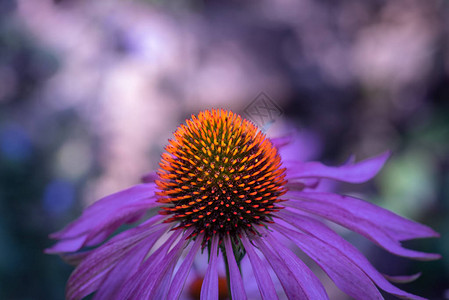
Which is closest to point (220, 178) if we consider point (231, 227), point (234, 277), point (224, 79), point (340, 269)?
point (231, 227)

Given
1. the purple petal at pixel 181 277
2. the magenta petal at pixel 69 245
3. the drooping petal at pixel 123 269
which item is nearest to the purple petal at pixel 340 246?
the purple petal at pixel 181 277

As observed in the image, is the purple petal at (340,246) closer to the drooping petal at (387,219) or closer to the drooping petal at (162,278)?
the drooping petal at (387,219)

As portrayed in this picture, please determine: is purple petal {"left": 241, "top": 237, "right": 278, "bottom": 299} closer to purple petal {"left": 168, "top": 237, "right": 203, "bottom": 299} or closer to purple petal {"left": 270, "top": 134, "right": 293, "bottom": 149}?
purple petal {"left": 168, "top": 237, "right": 203, "bottom": 299}

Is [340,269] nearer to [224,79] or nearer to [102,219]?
[102,219]

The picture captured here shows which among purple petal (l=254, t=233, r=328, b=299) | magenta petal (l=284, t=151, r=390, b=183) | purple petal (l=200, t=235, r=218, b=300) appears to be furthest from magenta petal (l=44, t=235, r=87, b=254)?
magenta petal (l=284, t=151, r=390, b=183)

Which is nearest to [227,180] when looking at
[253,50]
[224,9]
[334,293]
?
[334,293]

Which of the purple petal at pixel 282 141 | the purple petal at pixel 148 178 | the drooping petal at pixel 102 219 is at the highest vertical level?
the purple petal at pixel 282 141

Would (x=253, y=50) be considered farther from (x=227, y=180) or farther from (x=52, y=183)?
(x=227, y=180)
